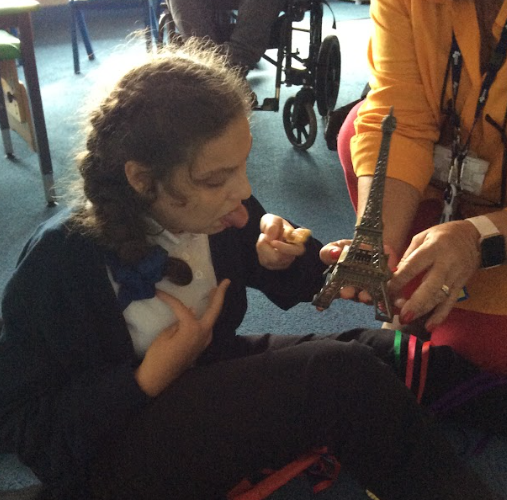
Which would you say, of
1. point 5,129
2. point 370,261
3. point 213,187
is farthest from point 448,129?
point 5,129

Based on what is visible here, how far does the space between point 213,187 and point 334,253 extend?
26 cm

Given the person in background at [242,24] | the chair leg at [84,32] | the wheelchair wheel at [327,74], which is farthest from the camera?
the chair leg at [84,32]

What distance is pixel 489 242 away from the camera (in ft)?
3.02

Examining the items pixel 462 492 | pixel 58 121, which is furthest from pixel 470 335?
pixel 58 121

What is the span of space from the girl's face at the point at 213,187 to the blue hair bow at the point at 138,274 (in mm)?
55

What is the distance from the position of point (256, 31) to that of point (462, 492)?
69.9 inches

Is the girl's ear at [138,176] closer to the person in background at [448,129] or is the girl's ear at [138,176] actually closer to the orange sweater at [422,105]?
the person in background at [448,129]

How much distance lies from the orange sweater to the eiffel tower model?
18 cm

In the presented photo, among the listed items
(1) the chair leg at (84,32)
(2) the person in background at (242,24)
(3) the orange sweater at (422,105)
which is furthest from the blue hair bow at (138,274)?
(1) the chair leg at (84,32)

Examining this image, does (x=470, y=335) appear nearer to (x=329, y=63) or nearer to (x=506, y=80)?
(x=506, y=80)

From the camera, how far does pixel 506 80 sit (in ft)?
3.20

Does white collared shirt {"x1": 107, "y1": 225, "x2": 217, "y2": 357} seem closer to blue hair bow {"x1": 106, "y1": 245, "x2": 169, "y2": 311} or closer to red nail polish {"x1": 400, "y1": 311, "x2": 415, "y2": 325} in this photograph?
blue hair bow {"x1": 106, "y1": 245, "x2": 169, "y2": 311}

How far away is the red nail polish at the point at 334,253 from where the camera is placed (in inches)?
36.6

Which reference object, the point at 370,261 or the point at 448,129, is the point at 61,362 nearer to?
the point at 370,261
